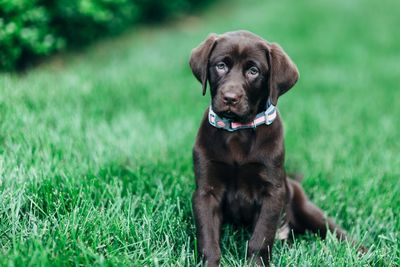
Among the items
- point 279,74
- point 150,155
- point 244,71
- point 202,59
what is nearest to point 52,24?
point 150,155

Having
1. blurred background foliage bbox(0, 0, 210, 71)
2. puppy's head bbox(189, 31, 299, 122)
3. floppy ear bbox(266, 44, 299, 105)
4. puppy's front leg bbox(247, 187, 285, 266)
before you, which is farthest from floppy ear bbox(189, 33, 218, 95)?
blurred background foliage bbox(0, 0, 210, 71)

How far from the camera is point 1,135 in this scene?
423cm

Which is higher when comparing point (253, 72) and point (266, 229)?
point (253, 72)

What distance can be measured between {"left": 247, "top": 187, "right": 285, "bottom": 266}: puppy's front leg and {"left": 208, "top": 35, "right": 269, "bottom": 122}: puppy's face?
1.64 feet

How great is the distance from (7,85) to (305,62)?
15.6 feet

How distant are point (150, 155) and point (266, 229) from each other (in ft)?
5.03

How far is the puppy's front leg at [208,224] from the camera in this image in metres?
3.08

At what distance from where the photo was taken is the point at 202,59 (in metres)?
3.33

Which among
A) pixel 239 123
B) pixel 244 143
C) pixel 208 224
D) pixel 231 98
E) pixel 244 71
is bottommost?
pixel 208 224

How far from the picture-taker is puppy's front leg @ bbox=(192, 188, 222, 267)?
10.1 ft

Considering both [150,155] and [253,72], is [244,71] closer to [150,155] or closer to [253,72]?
[253,72]

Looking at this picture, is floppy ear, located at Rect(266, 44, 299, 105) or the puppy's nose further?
floppy ear, located at Rect(266, 44, 299, 105)

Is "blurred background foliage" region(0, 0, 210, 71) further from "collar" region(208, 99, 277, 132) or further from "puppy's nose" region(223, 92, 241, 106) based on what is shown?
"puppy's nose" region(223, 92, 241, 106)

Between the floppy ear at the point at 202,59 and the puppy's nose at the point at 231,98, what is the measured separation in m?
0.26
